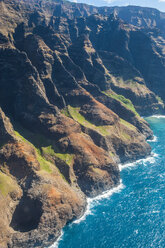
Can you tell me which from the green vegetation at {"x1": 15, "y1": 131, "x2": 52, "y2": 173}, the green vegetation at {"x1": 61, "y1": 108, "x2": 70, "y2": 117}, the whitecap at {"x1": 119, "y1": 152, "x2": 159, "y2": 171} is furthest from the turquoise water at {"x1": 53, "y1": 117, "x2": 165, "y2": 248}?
the green vegetation at {"x1": 61, "y1": 108, "x2": 70, "y2": 117}

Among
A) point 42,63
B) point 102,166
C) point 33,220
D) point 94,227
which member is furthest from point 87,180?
point 42,63

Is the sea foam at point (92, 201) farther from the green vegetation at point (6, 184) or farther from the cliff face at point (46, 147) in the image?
the green vegetation at point (6, 184)

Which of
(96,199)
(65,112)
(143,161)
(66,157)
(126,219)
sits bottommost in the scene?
(143,161)

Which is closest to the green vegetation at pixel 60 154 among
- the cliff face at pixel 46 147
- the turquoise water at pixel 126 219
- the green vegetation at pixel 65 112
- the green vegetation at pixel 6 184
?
the cliff face at pixel 46 147

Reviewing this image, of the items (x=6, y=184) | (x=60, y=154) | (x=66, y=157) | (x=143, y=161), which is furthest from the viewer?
(x=143, y=161)

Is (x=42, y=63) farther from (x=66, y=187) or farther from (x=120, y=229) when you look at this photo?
(x=120, y=229)

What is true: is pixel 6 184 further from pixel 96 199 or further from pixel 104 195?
pixel 104 195

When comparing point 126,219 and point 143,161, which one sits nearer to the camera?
point 126,219

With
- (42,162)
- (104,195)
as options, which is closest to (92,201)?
(104,195)
